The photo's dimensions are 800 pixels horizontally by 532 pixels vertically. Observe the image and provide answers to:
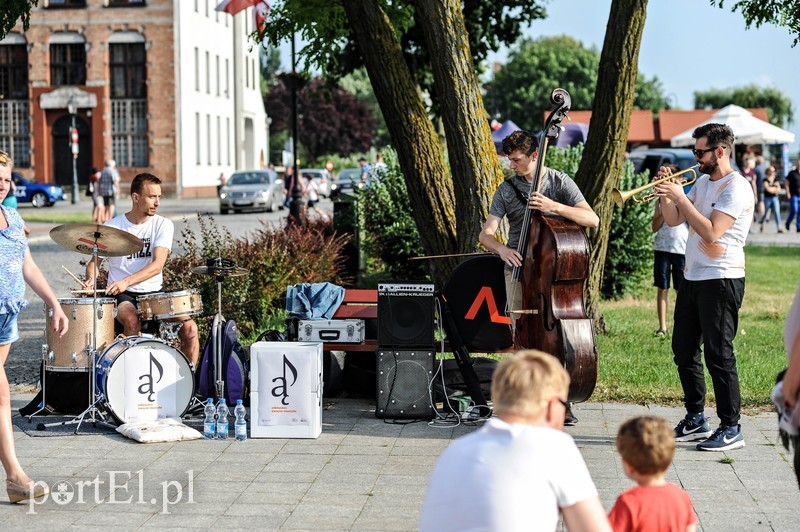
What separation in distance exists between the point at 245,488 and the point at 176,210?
3739cm

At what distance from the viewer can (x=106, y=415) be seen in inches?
324

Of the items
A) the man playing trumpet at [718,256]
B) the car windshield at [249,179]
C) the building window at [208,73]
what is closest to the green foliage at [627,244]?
the man playing trumpet at [718,256]

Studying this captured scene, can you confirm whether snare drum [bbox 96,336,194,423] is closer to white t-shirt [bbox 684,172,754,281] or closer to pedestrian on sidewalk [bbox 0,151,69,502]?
pedestrian on sidewalk [bbox 0,151,69,502]

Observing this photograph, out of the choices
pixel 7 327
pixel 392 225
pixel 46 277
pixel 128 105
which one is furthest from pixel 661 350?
pixel 128 105

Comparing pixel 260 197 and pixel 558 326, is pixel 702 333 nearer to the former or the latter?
pixel 558 326

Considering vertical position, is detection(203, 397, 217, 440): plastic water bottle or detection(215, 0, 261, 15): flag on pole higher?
detection(215, 0, 261, 15): flag on pole

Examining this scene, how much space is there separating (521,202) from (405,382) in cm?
158

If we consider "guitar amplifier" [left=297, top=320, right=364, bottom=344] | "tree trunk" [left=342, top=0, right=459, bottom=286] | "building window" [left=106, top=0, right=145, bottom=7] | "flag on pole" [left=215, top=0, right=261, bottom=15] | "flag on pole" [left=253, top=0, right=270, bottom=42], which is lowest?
"guitar amplifier" [left=297, top=320, right=364, bottom=344]

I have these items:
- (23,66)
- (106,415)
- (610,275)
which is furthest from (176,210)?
(106,415)

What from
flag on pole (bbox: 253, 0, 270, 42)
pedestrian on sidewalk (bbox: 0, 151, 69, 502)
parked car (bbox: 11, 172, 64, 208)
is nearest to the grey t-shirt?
pedestrian on sidewalk (bbox: 0, 151, 69, 502)

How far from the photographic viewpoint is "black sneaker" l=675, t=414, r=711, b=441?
7672mm

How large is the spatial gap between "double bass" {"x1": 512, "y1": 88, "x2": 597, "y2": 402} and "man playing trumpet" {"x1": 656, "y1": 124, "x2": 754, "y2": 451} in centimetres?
66

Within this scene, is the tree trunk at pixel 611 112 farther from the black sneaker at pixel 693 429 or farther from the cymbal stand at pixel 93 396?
the cymbal stand at pixel 93 396

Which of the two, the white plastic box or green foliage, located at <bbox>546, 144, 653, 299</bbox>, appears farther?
green foliage, located at <bbox>546, 144, 653, 299</bbox>
